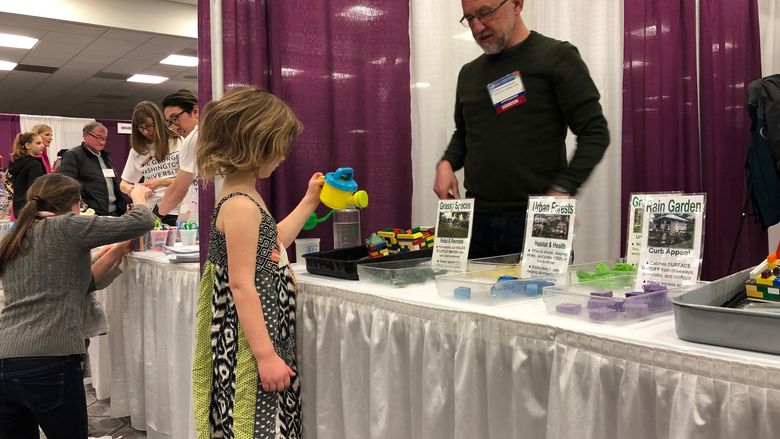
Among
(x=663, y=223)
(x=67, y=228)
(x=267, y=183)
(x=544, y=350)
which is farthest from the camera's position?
(x=267, y=183)

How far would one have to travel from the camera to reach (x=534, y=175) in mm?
1589

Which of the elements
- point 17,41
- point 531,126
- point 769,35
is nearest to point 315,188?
point 531,126

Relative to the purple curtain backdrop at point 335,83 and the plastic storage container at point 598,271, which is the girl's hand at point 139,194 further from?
the plastic storage container at point 598,271

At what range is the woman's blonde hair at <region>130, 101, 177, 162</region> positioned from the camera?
2684mm

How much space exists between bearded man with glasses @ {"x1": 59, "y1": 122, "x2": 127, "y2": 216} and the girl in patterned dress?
3.07 metres

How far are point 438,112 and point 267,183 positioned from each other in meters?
0.87

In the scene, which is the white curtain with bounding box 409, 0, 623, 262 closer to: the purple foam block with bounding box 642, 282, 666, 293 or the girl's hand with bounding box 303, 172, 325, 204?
the girl's hand with bounding box 303, 172, 325, 204

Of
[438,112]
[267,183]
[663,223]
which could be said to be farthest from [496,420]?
[438,112]

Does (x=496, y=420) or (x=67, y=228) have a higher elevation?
(x=67, y=228)

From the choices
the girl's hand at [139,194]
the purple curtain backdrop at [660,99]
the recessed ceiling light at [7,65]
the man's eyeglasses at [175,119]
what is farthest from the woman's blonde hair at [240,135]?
the recessed ceiling light at [7,65]

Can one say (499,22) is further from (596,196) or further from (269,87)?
(596,196)

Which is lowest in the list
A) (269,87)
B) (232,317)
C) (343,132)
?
(232,317)

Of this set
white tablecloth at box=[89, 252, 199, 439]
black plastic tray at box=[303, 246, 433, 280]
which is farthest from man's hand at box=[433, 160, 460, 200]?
white tablecloth at box=[89, 252, 199, 439]

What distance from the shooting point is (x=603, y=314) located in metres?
0.90
